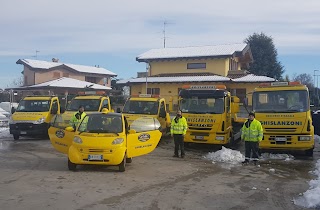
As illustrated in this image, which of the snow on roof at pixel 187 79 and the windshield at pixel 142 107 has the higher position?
the snow on roof at pixel 187 79

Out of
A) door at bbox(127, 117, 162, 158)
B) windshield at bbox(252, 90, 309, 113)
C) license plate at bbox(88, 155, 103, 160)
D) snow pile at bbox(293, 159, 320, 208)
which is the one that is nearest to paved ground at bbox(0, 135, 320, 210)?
snow pile at bbox(293, 159, 320, 208)

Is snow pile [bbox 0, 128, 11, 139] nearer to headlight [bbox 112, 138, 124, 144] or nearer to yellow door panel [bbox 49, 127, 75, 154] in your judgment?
yellow door panel [bbox 49, 127, 75, 154]

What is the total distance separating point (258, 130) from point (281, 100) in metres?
2.36

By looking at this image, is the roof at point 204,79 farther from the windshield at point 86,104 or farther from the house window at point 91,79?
the house window at point 91,79

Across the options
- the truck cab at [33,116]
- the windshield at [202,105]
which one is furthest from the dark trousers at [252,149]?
the truck cab at [33,116]

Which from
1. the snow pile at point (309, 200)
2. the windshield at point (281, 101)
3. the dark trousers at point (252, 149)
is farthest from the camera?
the windshield at point (281, 101)

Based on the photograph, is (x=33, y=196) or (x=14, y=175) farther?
(x=14, y=175)

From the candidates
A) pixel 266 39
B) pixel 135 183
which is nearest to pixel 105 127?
pixel 135 183

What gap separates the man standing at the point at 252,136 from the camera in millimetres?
12562

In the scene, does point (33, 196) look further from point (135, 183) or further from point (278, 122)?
point (278, 122)

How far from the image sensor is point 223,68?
37.6 m

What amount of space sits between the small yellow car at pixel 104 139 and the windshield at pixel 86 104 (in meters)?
7.47

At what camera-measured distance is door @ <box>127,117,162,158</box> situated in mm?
10797

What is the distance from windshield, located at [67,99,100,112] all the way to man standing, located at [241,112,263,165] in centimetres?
900
